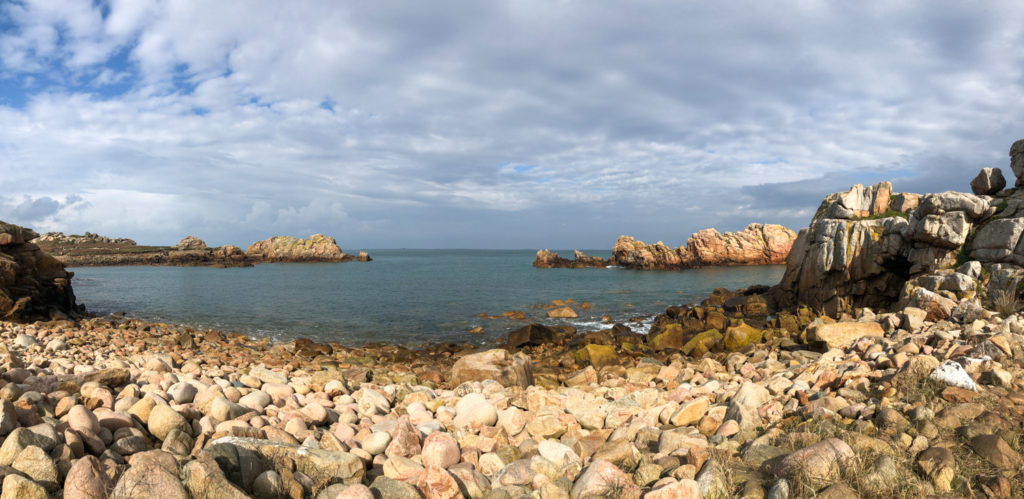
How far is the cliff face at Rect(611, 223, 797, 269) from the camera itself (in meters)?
81.9

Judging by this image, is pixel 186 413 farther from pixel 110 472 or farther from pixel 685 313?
pixel 685 313

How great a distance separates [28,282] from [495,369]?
83.6ft

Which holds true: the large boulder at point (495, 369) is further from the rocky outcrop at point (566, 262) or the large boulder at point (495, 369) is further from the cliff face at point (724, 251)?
the rocky outcrop at point (566, 262)

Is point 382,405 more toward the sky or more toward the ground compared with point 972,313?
more toward the ground

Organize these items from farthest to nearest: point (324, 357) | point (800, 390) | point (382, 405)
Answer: point (324, 357) < point (382, 405) < point (800, 390)

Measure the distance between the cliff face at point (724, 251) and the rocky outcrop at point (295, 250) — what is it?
70502 millimetres

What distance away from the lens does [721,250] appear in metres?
82.4

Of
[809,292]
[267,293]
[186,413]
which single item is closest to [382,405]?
[186,413]

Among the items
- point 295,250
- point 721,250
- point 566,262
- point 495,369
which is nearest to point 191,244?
point 295,250

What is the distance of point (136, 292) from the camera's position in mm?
41062

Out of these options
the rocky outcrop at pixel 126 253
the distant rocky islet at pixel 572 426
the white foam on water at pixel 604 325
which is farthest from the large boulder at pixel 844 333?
the rocky outcrop at pixel 126 253

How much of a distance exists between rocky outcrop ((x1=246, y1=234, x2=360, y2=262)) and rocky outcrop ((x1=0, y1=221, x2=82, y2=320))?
83.8 metres

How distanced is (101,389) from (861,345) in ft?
44.7

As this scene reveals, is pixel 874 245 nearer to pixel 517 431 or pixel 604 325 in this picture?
pixel 604 325
